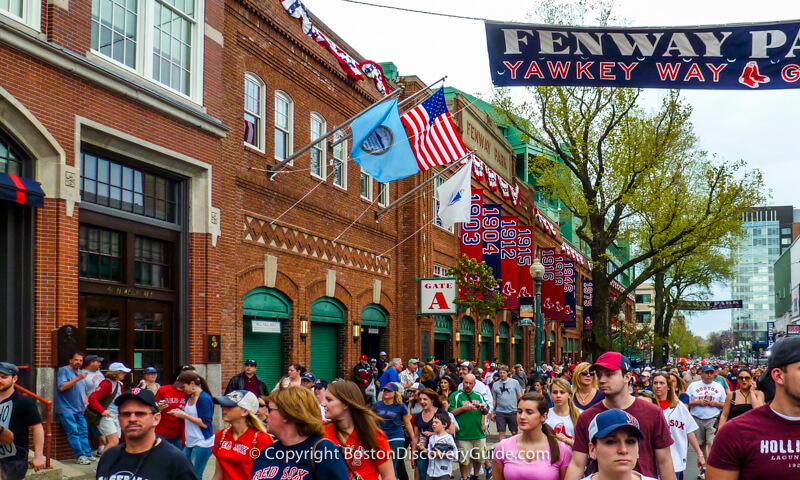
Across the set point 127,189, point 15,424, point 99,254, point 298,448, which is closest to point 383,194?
point 127,189

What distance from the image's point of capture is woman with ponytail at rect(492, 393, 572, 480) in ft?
21.7

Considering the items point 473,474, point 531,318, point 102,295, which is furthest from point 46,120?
point 531,318

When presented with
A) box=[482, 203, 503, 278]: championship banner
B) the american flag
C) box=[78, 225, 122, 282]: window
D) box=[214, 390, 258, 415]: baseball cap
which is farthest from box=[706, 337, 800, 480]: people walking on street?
box=[482, 203, 503, 278]: championship banner

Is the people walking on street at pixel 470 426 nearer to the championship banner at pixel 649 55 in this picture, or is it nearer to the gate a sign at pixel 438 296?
the championship banner at pixel 649 55

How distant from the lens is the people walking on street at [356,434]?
6.84 m

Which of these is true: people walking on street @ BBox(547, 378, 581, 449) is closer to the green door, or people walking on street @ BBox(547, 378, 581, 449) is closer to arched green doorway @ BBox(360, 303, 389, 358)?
the green door

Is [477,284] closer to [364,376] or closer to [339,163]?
[339,163]

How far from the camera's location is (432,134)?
2117cm

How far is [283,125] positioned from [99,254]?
8.02 meters

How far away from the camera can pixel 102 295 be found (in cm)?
1521

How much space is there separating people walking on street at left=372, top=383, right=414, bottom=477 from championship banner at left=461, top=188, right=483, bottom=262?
23362 mm

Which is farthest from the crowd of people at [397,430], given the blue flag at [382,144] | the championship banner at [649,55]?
the blue flag at [382,144]

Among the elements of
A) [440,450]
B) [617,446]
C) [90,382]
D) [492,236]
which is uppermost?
[492,236]

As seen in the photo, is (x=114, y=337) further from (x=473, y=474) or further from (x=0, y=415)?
(x=0, y=415)
